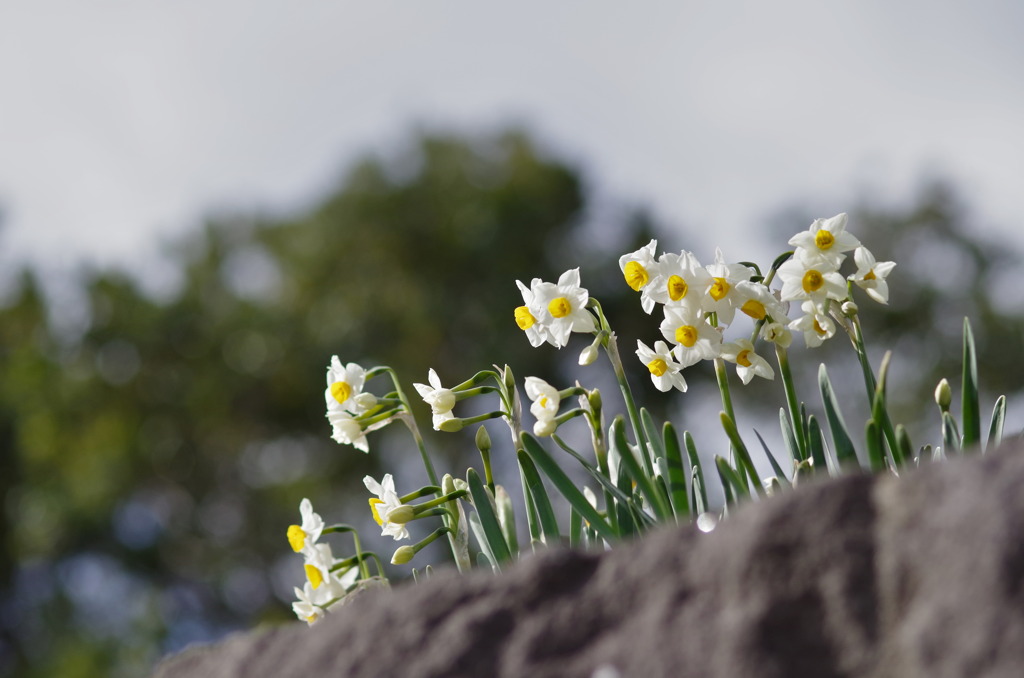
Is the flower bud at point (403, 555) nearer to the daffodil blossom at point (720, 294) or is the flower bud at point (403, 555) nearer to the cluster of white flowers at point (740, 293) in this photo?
the cluster of white flowers at point (740, 293)

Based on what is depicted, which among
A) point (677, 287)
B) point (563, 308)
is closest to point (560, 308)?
point (563, 308)

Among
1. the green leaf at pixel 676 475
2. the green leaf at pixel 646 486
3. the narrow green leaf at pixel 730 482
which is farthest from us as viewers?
the green leaf at pixel 676 475

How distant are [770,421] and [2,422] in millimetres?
12375

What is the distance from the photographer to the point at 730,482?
5.01 ft

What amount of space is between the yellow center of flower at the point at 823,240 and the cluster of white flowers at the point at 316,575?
109 centimetres

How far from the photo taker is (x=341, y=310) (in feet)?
54.2

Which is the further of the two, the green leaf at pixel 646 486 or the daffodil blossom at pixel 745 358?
the daffodil blossom at pixel 745 358

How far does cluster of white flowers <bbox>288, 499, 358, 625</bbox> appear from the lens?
6.57 feet

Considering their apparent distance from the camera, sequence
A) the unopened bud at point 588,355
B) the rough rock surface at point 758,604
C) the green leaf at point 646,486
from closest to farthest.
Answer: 1. the rough rock surface at point 758,604
2. the green leaf at point 646,486
3. the unopened bud at point 588,355

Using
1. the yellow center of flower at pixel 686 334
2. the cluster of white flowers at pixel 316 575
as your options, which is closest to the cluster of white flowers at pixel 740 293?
the yellow center of flower at pixel 686 334

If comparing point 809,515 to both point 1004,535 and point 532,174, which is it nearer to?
point 1004,535

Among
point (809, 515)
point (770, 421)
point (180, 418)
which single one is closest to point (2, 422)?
point (180, 418)

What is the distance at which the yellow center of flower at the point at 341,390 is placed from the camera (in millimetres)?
2064

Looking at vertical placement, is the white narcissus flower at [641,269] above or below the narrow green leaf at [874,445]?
above
